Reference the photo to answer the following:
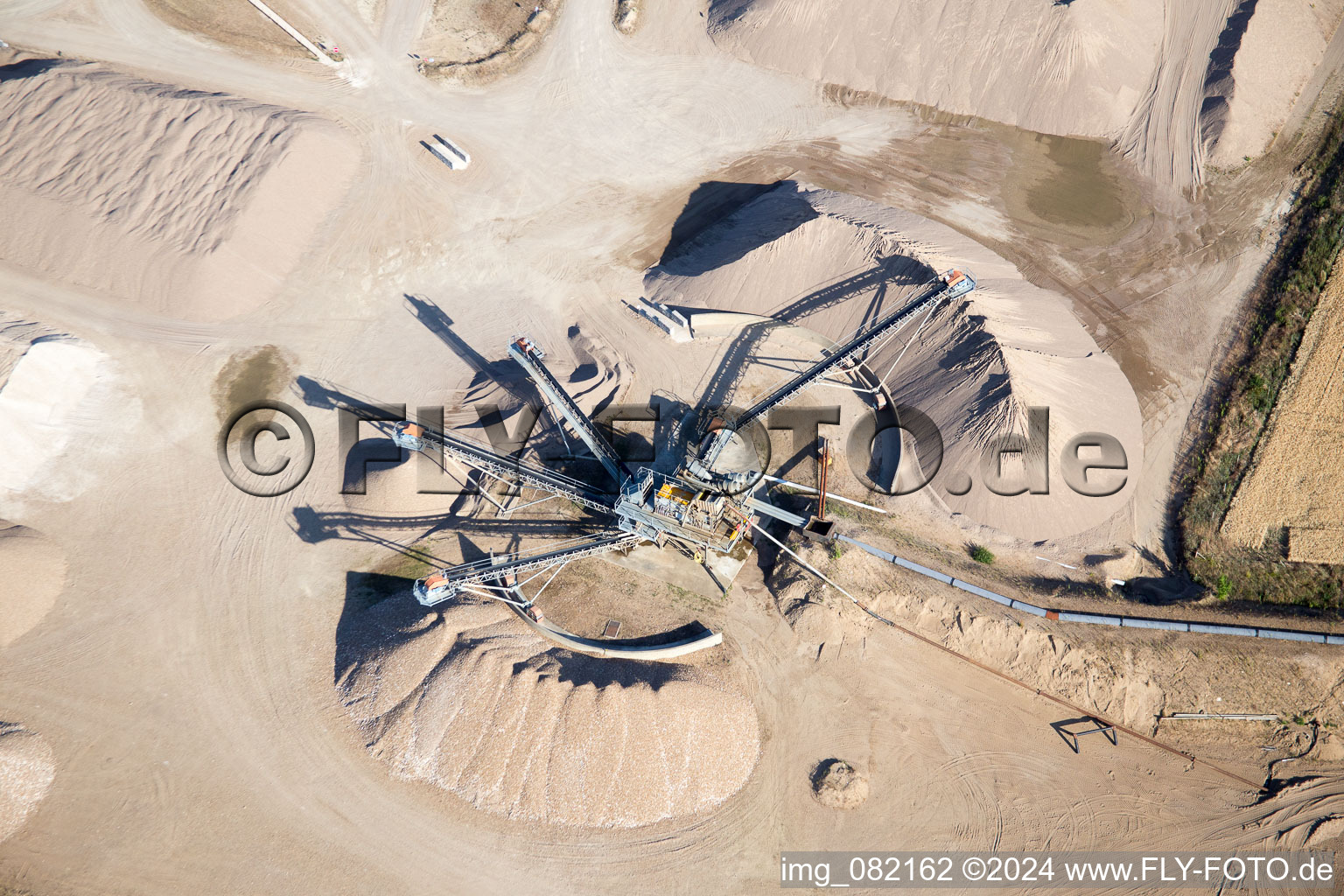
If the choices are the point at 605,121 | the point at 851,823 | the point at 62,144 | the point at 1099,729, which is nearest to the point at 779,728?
the point at 851,823

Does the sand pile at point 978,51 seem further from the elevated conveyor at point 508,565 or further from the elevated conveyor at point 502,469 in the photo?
the elevated conveyor at point 508,565

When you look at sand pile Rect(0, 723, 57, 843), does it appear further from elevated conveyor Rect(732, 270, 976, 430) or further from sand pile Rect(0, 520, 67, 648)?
elevated conveyor Rect(732, 270, 976, 430)

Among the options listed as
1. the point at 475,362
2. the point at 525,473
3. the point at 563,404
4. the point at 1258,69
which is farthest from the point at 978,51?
the point at 525,473

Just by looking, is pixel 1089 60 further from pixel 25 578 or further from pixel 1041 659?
pixel 25 578

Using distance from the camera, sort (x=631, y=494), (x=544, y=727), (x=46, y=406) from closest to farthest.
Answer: (x=544, y=727), (x=631, y=494), (x=46, y=406)

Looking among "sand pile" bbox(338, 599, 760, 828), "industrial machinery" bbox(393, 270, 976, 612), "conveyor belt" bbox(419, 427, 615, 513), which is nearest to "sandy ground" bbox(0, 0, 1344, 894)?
"sand pile" bbox(338, 599, 760, 828)

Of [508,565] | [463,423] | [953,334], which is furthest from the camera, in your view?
[463,423]

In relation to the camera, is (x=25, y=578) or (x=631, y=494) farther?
(x=25, y=578)
